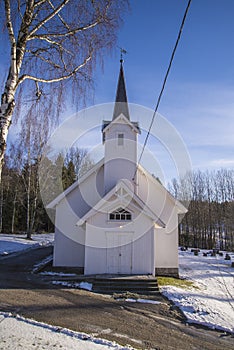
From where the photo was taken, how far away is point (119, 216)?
13.3 m

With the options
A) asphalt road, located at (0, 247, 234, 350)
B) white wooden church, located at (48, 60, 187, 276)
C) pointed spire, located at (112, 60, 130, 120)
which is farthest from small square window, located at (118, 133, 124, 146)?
asphalt road, located at (0, 247, 234, 350)

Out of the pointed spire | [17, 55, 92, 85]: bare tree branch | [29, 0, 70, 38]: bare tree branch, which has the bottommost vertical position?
[17, 55, 92, 85]: bare tree branch

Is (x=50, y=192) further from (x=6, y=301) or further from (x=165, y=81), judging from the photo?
(x=165, y=81)

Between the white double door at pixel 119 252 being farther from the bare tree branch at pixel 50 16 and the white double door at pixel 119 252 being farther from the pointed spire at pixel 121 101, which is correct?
the bare tree branch at pixel 50 16

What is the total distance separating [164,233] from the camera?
1459 cm

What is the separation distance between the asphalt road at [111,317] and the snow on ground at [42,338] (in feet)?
1.50

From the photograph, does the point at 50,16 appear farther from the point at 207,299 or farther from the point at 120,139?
the point at 120,139

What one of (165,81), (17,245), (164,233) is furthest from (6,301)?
(17,245)

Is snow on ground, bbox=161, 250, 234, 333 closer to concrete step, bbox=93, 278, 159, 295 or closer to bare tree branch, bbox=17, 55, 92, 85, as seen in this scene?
concrete step, bbox=93, 278, 159, 295

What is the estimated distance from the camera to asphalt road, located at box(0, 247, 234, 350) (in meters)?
6.20

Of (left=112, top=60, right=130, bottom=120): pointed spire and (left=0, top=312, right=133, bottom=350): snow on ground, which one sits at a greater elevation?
(left=112, top=60, right=130, bottom=120): pointed spire

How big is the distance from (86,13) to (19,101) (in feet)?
7.41

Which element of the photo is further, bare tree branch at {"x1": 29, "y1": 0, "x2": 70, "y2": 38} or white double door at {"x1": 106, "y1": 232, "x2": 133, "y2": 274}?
white double door at {"x1": 106, "y1": 232, "x2": 133, "y2": 274}

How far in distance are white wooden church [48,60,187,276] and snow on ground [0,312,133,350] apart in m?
6.51
